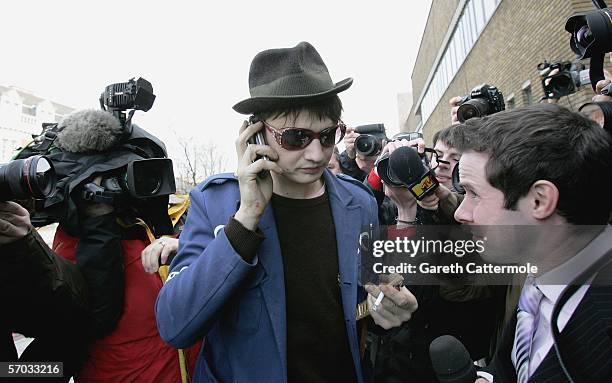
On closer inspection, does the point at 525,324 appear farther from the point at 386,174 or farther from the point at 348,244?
the point at 386,174

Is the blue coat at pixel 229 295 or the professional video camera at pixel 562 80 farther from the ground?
the professional video camera at pixel 562 80

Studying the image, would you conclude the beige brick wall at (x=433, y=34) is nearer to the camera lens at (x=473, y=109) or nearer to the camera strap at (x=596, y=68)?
the camera lens at (x=473, y=109)

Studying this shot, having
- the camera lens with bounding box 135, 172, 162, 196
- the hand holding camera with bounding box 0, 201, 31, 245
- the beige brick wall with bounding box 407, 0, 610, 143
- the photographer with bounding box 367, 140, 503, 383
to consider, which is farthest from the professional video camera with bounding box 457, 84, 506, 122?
the beige brick wall with bounding box 407, 0, 610, 143

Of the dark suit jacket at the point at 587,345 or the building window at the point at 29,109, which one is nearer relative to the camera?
the dark suit jacket at the point at 587,345

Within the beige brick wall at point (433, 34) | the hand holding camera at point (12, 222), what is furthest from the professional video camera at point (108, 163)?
the beige brick wall at point (433, 34)

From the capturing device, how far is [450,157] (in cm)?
249

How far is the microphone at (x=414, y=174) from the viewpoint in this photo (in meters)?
1.94

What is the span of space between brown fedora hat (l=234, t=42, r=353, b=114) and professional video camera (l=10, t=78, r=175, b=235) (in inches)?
26.1

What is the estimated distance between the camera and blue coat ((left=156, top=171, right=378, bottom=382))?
1337 mm

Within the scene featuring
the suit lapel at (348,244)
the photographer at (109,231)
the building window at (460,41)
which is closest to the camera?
the suit lapel at (348,244)

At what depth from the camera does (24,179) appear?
4.79ft

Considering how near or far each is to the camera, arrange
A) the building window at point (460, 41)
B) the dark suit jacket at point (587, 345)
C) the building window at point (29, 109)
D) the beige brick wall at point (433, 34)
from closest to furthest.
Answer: the dark suit jacket at point (587, 345) → the building window at point (460, 41) → the beige brick wall at point (433, 34) → the building window at point (29, 109)

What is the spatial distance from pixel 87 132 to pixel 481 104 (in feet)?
7.03

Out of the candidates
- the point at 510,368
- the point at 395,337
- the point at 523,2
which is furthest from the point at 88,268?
the point at 523,2
